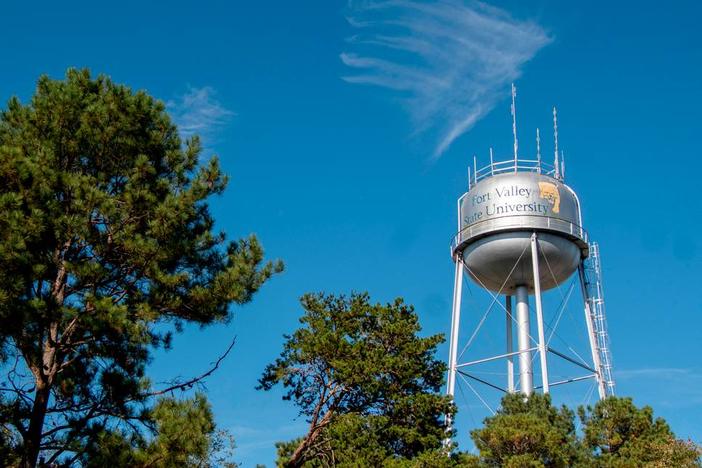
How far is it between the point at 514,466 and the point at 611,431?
4.16 metres

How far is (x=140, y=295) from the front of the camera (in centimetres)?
1614

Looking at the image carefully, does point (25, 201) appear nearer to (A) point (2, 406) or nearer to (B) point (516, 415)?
(A) point (2, 406)

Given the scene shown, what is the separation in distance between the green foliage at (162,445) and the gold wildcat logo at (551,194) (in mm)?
19961

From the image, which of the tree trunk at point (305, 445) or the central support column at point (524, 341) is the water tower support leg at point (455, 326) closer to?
the central support column at point (524, 341)

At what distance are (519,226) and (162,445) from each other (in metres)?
19.2

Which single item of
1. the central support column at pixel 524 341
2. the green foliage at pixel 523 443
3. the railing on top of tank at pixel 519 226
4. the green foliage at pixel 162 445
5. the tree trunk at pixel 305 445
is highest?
the railing on top of tank at pixel 519 226

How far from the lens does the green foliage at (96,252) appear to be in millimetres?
14758

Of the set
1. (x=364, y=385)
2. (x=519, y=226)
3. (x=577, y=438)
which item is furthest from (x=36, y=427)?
(x=519, y=226)

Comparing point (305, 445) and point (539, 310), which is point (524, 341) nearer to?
point (539, 310)

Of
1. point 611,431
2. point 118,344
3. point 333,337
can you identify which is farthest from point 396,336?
point 118,344

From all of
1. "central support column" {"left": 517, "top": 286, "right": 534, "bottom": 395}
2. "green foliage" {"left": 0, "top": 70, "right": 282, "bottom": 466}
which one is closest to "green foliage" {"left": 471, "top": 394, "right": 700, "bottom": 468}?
"central support column" {"left": 517, "top": 286, "right": 534, "bottom": 395}

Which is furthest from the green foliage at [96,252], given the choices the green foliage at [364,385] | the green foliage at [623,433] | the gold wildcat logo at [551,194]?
the gold wildcat logo at [551,194]

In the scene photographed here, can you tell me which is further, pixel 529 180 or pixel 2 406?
pixel 529 180

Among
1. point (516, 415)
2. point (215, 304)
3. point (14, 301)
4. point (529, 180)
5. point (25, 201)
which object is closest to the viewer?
point (14, 301)
